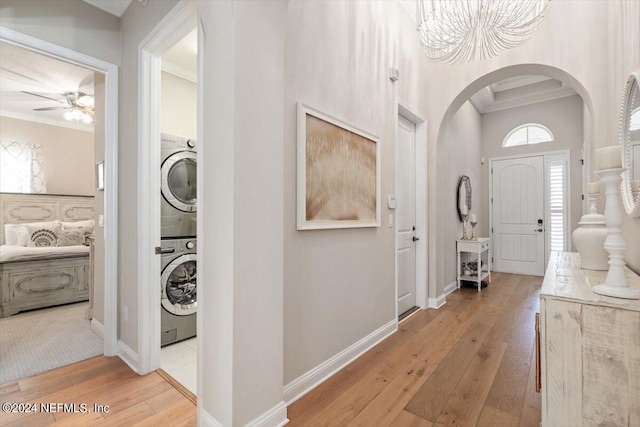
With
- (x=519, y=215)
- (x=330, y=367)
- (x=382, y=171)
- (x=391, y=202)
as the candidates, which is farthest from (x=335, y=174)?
(x=519, y=215)

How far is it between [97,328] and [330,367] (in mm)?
2322

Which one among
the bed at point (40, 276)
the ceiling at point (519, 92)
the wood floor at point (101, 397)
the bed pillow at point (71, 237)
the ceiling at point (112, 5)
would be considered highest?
the ceiling at point (519, 92)

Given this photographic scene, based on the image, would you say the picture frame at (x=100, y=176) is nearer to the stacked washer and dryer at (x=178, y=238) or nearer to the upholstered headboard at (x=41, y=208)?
the stacked washer and dryer at (x=178, y=238)

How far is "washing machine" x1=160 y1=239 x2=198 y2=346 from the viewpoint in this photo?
254cm

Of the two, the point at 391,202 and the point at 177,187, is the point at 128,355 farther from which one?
the point at 391,202

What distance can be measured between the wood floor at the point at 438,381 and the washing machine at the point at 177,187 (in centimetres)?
178

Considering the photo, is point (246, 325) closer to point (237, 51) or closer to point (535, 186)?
point (237, 51)

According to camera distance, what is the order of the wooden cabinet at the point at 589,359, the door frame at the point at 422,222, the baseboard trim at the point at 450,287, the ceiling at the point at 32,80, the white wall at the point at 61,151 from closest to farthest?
the wooden cabinet at the point at 589,359
the ceiling at the point at 32,80
the door frame at the point at 422,222
the baseboard trim at the point at 450,287
the white wall at the point at 61,151

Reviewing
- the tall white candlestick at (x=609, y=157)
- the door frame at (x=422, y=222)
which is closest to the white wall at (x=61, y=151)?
the door frame at (x=422, y=222)

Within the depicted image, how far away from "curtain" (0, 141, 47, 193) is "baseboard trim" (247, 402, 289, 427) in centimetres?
598

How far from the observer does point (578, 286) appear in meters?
1.27

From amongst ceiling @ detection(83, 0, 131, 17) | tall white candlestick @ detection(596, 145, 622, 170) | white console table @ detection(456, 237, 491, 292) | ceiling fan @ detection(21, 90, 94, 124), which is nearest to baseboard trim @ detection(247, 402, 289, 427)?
tall white candlestick @ detection(596, 145, 622, 170)

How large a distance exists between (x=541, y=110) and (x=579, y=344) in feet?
18.7

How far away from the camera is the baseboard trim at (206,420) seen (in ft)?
4.60
